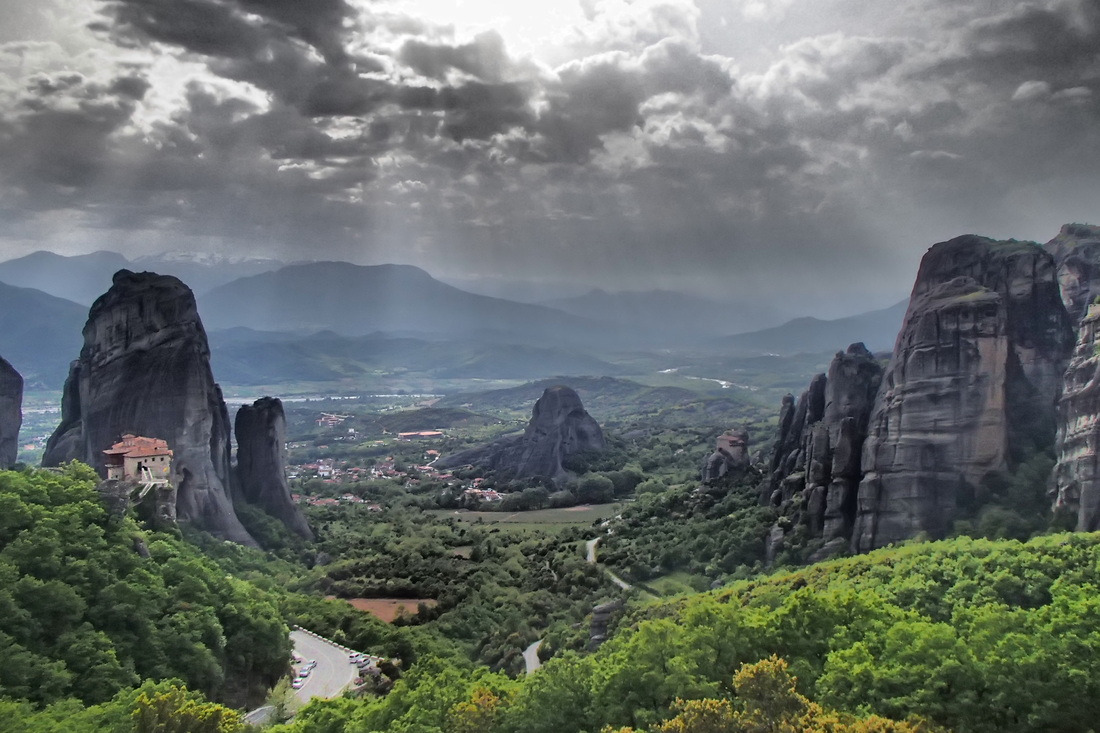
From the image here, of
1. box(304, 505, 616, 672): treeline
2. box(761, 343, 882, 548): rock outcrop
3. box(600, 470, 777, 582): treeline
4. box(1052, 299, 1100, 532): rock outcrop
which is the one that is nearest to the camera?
box(1052, 299, 1100, 532): rock outcrop

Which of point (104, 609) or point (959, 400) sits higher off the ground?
point (959, 400)

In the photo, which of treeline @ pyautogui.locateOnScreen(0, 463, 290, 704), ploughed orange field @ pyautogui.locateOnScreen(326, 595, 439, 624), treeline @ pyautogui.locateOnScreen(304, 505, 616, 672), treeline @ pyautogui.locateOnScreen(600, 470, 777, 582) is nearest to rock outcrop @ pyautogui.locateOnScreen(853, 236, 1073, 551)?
treeline @ pyautogui.locateOnScreen(600, 470, 777, 582)

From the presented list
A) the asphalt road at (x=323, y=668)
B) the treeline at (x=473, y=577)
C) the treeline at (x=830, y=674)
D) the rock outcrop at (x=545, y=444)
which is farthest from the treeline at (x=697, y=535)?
the rock outcrop at (x=545, y=444)

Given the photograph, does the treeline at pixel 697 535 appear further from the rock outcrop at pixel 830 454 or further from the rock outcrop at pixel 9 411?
the rock outcrop at pixel 9 411

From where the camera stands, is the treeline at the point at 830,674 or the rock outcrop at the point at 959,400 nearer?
the treeline at the point at 830,674

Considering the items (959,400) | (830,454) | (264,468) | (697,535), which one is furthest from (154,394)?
(959,400)

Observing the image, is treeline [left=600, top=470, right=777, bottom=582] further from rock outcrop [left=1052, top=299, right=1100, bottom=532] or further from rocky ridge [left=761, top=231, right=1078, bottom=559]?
rock outcrop [left=1052, top=299, right=1100, bottom=532]

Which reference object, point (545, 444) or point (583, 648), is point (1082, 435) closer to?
point (583, 648)
